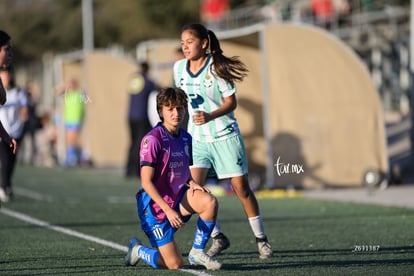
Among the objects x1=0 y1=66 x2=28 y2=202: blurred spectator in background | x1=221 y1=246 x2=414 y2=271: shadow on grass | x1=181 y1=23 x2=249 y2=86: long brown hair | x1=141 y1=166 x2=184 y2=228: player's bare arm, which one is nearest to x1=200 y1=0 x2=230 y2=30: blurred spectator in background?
x1=0 y1=66 x2=28 y2=202: blurred spectator in background

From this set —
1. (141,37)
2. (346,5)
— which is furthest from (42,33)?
(346,5)

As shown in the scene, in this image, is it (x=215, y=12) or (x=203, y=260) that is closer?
(x=203, y=260)

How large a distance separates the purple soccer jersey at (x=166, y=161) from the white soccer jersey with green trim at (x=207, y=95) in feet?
3.80

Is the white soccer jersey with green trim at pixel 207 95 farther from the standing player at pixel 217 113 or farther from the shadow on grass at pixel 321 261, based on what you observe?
the shadow on grass at pixel 321 261

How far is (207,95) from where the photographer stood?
9766mm

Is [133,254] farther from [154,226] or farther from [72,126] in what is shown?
[72,126]

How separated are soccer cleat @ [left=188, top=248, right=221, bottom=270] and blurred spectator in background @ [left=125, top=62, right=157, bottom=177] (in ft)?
42.6

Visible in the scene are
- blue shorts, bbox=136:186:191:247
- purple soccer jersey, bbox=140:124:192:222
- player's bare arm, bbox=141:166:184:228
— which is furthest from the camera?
blue shorts, bbox=136:186:191:247

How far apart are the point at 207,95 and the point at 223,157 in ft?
1.87

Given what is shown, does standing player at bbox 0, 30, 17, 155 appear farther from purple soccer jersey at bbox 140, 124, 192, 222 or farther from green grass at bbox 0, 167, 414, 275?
purple soccer jersey at bbox 140, 124, 192, 222

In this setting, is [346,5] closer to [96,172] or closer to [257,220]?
[96,172]

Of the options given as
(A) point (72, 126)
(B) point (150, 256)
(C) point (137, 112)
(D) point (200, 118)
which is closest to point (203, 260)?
(B) point (150, 256)

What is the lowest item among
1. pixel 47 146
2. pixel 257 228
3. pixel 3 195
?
pixel 47 146

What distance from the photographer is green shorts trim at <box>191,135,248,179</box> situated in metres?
9.71
